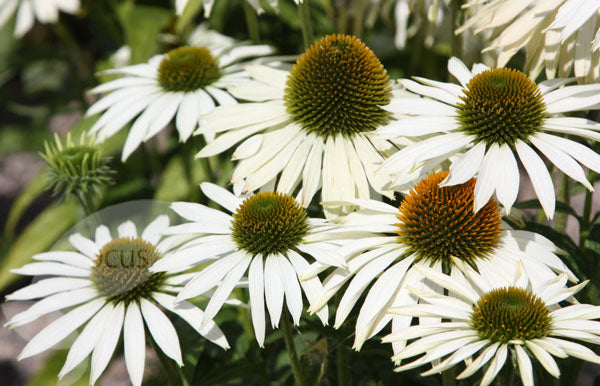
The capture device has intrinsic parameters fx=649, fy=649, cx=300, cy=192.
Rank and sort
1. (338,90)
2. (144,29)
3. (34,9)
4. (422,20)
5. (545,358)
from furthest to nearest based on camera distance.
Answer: (34,9)
(144,29)
(422,20)
(338,90)
(545,358)

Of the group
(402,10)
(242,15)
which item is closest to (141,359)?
(402,10)

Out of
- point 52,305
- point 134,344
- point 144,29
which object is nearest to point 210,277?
point 134,344

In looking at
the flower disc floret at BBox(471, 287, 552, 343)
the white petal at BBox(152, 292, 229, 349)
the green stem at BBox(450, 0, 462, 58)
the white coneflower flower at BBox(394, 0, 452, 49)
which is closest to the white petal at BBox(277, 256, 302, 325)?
the white petal at BBox(152, 292, 229, 349)

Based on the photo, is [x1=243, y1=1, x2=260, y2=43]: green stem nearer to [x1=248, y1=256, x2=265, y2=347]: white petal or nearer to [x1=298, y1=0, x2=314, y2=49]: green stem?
[x1=298, y1=0, x2=314, y2=49]: green stem

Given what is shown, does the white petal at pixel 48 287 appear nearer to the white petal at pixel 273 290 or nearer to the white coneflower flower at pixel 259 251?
the white coneflower flower at pixel 259 251

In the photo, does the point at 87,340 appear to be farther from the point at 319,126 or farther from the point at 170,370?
the point at 319,126

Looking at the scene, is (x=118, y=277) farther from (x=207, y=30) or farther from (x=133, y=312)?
(x=207, y=30)

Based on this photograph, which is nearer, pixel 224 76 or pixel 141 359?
pixel 141 359
